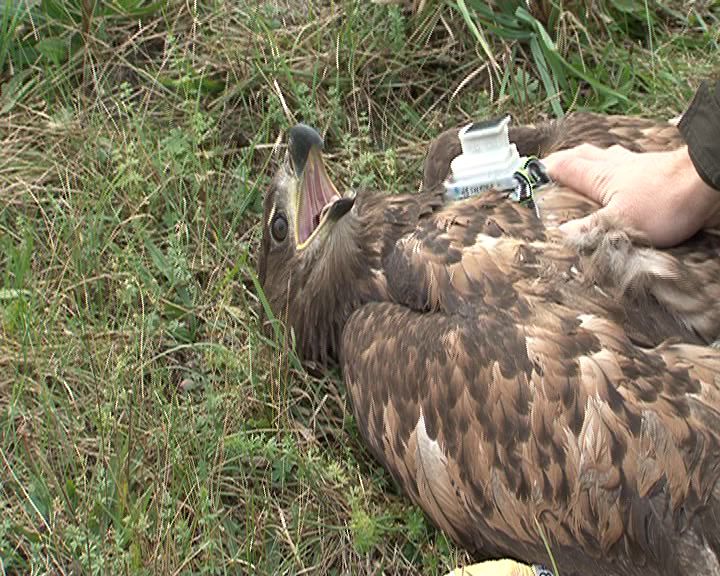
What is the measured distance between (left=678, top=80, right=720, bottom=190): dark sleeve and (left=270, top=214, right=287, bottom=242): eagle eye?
1270 mm

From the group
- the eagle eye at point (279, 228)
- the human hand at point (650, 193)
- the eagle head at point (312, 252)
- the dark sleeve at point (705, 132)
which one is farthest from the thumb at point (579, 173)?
the eagle eye at point (279, 228)

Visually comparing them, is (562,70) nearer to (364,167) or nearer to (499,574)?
(364,167)

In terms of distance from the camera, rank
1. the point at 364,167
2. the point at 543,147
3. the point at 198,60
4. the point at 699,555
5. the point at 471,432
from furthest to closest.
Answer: the point at 198,60, the point at 364,167, the point at 543,147, the point at 471,432, the point at 699,555

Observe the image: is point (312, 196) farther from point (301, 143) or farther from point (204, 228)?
point (204, 228)

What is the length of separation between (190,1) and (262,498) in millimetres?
2343

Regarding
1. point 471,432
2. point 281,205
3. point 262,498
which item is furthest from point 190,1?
point 471,432

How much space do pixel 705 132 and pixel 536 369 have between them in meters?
0.86

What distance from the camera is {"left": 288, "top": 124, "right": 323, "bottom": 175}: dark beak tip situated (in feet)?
12.8

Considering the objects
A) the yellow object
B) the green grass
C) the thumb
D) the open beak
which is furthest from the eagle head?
the yellow object

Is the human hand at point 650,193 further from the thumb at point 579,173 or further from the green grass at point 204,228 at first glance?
the green grass at point 204,228

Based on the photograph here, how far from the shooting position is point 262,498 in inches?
144

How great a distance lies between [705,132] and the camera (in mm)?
3377

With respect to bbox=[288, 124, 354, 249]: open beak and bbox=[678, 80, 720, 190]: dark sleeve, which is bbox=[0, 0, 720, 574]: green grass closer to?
bbox=[288, 124, 354, 249]: open beak

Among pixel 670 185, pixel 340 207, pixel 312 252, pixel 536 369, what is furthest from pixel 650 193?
pixel 312 252
